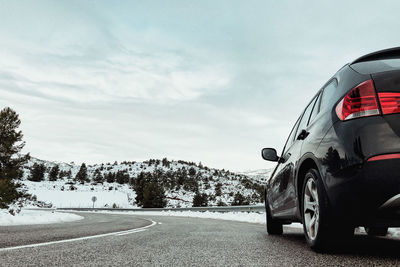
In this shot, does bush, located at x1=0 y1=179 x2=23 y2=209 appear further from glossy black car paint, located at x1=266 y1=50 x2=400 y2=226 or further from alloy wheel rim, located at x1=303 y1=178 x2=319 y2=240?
glossy black car paint, located at x1=266 y1=50 x2=400 y2=226

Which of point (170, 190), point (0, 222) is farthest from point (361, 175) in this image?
point (170, 190)

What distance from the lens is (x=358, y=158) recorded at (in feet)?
8.02

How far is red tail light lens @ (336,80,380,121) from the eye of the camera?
2504 millimetres

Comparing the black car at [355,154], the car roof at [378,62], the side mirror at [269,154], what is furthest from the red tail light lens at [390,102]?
the side mirror at [269,154]

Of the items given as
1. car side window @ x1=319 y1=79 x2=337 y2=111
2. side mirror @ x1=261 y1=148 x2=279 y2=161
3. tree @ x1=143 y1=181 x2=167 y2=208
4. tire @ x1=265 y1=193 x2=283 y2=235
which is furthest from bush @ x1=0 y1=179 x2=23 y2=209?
tree @ x1=143 y1=181 x2=167 y2=208

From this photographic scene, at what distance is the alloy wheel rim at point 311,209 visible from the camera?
3125 millimetres

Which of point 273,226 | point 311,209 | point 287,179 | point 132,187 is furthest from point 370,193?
point 132,187

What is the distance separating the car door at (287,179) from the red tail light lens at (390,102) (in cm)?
125

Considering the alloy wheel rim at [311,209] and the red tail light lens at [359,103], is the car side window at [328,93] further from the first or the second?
the alloy wheel rim at [311,209]

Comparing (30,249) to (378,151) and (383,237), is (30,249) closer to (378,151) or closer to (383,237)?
(378,151)

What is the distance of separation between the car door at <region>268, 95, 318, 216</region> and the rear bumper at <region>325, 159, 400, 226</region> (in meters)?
1.18

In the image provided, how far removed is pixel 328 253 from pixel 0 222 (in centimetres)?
976

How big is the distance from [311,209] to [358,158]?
1042 mm

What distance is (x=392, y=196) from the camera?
231cm
